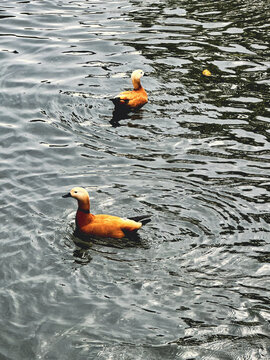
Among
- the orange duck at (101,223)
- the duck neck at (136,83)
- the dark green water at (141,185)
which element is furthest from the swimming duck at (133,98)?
the orange duck at (101,223)

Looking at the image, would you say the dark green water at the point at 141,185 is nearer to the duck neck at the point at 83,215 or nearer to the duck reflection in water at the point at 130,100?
the duck reflection in water at the point at 130,100

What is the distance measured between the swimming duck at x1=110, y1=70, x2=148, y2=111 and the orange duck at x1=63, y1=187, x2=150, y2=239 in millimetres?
4355

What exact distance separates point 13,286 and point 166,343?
2239mm

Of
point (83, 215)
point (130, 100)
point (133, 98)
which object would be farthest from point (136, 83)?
point (83, 215)

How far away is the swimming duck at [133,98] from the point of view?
14102 millimetres

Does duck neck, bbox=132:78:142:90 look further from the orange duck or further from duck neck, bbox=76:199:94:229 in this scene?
duck neck, bbox=76:199:94:229

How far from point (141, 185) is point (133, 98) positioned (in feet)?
11.2

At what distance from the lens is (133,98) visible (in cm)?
1414

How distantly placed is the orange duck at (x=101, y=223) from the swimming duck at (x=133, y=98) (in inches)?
171

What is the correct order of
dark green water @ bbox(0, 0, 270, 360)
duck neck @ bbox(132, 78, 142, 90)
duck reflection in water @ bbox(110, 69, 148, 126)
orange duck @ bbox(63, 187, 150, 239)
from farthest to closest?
duck neck @ bbox(132, 78, 142, 90) < duck reflection in water @ bbox(110, 69, 148, 126) < orange duck @ bbox(63, 187, 150, 239) < dark green water @ bbox(0, 0, 270, 360)

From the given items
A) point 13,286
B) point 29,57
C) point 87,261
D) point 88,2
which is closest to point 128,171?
point 87,261

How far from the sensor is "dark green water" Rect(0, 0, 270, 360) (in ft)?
26.8

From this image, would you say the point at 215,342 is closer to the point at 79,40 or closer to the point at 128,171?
the point at 128,171

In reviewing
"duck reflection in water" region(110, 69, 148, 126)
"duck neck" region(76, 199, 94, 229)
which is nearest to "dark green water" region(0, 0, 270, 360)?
"duck reflection in water" region(110, 69, 148, 126)
